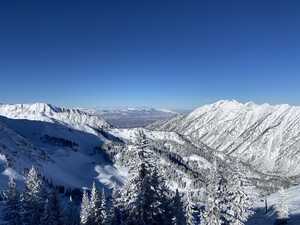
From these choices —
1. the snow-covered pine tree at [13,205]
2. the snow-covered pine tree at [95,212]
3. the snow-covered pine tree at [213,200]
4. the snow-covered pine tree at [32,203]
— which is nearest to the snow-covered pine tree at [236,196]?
the snow-covered pine tree at [213,200]

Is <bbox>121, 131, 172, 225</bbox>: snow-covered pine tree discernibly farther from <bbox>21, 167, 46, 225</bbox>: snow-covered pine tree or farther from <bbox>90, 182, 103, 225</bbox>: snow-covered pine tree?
<bbox>21, 167, 46, 225</bbox>: snow-covered pine tree

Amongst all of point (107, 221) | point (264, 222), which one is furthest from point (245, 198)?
point (264, 222)

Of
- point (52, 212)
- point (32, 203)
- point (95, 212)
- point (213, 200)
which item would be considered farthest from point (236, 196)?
point (32, 203)

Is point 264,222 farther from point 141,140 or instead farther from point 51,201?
point 141,140

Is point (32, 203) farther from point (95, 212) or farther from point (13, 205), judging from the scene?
point (95, 212)

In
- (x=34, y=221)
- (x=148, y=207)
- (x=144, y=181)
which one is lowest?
(x=34, y=221)

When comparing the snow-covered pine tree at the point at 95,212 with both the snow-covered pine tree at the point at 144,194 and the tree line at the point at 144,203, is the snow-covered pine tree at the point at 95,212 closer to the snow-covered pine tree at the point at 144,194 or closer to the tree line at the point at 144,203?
the tree line at the point at 144,203
